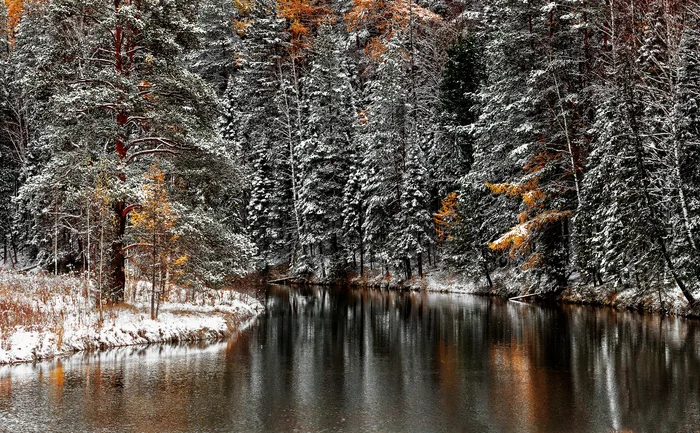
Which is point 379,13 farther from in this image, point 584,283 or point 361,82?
point 584,283

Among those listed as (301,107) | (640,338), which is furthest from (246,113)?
(640,338)

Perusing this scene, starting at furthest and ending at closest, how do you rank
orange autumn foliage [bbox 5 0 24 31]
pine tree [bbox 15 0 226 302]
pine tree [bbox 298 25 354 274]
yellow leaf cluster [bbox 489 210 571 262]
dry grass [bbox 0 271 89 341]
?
orange autumn foliage [bbox 5 0 24 31] → pine tree [bbox 298 25 354 274] → yellow leaf cluster [bbox 489 210 571 262] → pine tree [bbox 15 0 226 302] → dry grass [bbox 0 271 89 341]

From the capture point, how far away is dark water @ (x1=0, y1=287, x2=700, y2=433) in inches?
378

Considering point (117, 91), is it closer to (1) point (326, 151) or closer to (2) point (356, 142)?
(1) point (326, 151)

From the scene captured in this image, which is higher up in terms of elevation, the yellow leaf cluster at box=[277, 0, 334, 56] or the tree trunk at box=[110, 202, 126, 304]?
the yellow leaf cluster at box=[277, 0, 334, 56]

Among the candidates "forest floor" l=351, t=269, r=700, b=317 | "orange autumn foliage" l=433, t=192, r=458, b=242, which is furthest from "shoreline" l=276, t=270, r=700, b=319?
"orange autumn foliage" l=433, t=192, r=458, b=242

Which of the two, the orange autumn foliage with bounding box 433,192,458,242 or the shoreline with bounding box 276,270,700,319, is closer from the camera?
the shoreline with bounding box 276,270,700,319

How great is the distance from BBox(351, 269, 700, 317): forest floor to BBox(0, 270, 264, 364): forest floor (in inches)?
697

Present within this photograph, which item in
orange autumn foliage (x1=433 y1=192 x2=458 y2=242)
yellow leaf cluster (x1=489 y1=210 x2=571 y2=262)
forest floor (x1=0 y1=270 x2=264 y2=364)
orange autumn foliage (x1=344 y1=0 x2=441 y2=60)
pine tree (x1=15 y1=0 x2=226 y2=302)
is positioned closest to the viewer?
forest floor (x1=0 y1=270 x2=264 y2=364)

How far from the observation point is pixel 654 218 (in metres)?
23.8

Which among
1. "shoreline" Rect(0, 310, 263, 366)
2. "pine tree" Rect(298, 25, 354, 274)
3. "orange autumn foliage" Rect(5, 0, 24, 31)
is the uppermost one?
"orange autumn foliage" Rect(5, 0, 24, 31)

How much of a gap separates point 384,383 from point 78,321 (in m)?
9.71

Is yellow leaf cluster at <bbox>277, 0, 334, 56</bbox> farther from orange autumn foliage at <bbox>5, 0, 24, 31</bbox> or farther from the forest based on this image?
orange autumn foliage at <bbox>5, 0, 24, 31</bbox>

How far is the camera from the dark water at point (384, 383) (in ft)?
31.5
